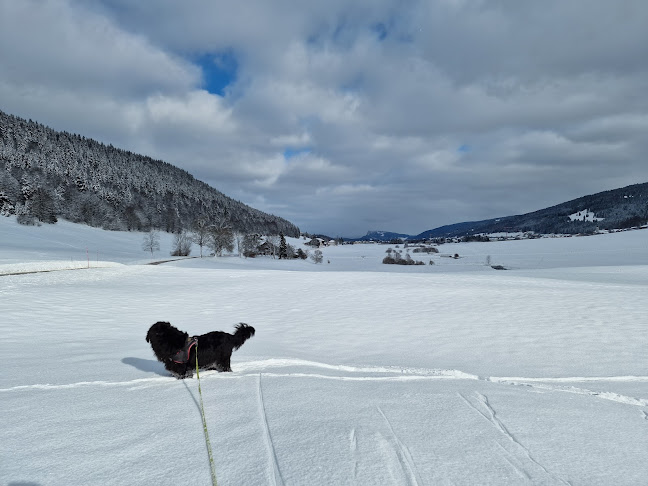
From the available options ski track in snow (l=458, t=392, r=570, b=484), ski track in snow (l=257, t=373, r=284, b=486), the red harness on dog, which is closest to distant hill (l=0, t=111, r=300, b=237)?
the red harness on dog

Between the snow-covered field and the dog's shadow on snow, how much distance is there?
6 cm

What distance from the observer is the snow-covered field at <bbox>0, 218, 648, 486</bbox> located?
264 cm

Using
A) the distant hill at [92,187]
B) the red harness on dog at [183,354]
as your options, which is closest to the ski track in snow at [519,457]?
the red harness on dog at [183,354]

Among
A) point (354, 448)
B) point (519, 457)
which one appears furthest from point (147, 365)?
point (519, 457)

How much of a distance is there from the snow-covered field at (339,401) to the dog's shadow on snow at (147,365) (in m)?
0.06

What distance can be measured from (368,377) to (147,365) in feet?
14.7

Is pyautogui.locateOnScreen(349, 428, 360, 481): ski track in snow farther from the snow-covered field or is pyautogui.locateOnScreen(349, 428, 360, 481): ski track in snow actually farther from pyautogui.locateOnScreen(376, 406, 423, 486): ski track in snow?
pyautogui.locateOnScreen(376, 406, 423, 486): ski track in snow

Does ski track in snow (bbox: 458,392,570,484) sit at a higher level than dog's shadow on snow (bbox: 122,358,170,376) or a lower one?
lower

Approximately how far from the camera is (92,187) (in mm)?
100688

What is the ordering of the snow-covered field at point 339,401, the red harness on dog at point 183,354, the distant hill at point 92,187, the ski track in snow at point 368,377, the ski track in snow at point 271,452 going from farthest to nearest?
the distant hill at point 92,187 → the red harness on dog at point 183,354 → the ski track in snow at point 368,377 → the snow-covered field at point 339,401 → the ski track in snow at point 271,452

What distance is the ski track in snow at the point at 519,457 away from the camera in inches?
99.0

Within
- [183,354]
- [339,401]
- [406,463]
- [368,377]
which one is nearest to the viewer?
[406,463]

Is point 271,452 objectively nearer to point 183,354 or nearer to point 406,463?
point 406,463

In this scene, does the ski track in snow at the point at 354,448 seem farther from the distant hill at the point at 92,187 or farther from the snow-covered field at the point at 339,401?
the distant hill at the point at 92,187
